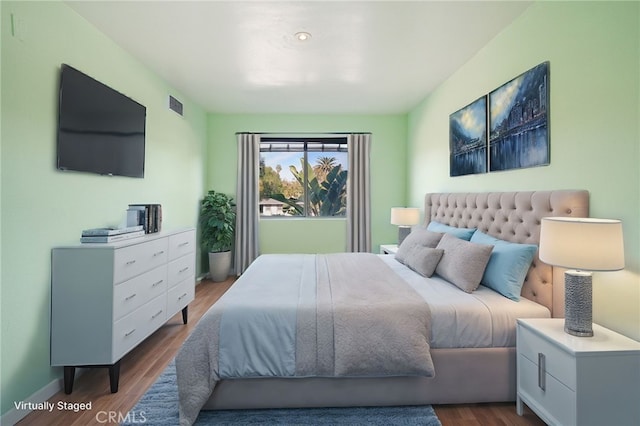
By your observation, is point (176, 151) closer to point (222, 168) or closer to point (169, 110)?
point (169, 110)

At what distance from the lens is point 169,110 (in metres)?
3.60

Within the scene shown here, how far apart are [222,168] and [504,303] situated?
4.26 m

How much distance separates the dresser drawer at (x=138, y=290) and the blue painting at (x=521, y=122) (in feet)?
9.56

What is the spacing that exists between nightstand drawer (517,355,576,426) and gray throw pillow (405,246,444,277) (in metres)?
0.86

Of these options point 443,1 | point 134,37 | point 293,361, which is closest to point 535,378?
point 293,361

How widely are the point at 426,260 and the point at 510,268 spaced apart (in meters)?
0.62

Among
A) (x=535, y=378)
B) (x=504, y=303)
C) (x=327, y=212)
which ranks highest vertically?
(x=327, y=212)

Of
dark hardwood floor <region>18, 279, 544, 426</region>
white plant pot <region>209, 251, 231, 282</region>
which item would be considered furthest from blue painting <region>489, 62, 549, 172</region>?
white plant pot <region>209, 251, 231, 282</region>

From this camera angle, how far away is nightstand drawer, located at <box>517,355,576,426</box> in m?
1.42

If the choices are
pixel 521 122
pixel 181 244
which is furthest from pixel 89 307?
pixel 521 122

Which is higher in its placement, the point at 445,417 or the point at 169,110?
the point at 169,110

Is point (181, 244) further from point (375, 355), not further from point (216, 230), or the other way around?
point (375, 355)

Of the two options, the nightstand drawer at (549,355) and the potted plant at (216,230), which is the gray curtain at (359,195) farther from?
the nightstand drawer at (549,355)

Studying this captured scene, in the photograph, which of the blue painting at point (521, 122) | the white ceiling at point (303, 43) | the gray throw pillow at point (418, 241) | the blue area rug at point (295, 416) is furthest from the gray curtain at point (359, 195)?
the blue area rug at point (295, 416)
